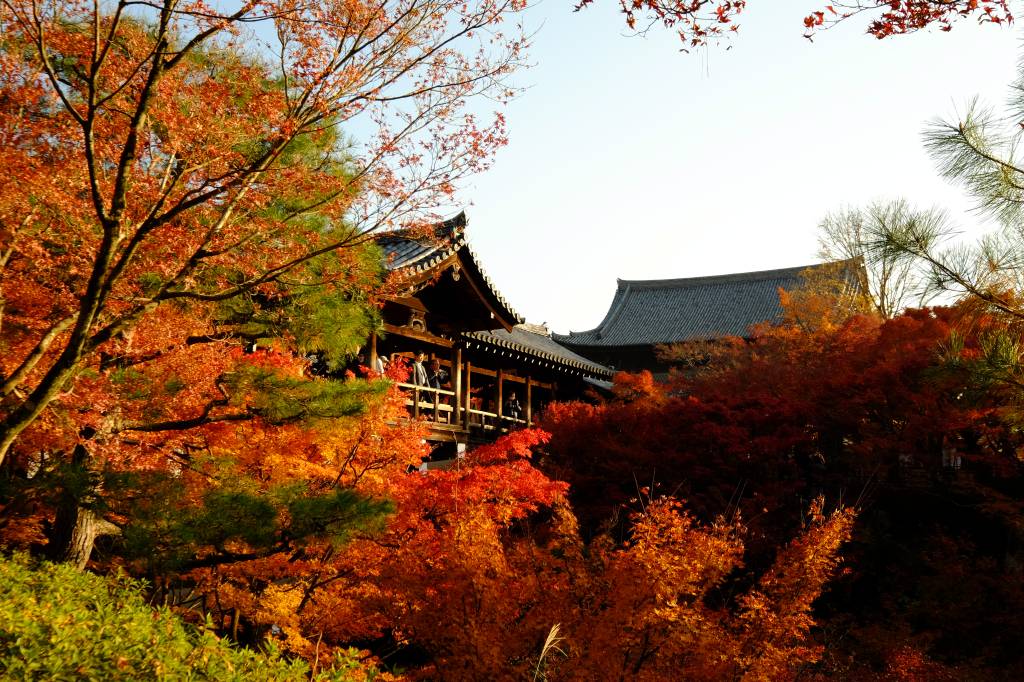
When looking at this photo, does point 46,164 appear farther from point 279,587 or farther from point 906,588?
point 906,588

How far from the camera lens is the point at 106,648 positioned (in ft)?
11.3

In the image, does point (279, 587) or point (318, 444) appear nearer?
point (318, 444)

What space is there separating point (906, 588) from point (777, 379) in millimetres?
5229

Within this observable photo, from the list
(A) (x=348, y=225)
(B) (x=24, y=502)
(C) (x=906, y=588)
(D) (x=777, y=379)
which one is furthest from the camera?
(D) (x=777, y=379)

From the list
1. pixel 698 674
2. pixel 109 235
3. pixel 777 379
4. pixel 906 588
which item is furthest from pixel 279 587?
pixel 777 379

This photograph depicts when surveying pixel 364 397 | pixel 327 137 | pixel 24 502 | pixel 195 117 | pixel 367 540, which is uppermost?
pixel 327 137

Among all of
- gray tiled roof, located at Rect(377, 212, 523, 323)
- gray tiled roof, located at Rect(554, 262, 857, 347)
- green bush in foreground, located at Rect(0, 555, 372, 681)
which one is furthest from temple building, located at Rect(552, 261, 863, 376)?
green bush in foreground, located at Rect(0, 555, 372, 681)

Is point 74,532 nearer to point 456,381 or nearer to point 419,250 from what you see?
point 419,250

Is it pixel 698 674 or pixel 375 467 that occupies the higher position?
pixel 375 467

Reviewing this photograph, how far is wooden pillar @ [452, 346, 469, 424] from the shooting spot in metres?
16.5

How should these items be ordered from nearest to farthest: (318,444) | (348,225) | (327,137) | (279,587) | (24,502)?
1. (24,502)
2. (348,225)
3. (327,137)
4. (318,444)
5. (279,587)

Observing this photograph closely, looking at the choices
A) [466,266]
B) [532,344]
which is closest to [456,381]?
[466,266]

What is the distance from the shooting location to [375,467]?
928 centimetres

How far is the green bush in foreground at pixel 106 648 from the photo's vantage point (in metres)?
3.29
